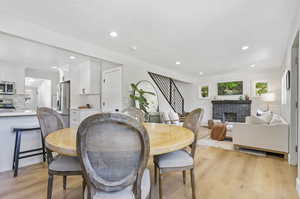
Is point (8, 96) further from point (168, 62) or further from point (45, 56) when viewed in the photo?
point (168, 62)

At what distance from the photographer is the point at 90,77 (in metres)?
4.03

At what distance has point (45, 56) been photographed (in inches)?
141

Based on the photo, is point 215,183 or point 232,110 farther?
point 232,110

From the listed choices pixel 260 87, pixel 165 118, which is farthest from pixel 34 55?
pixel 260 87

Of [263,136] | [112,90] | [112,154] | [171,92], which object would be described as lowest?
[263,136]

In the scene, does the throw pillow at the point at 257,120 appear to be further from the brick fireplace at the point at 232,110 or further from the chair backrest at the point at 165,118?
the brick fireplace at the point at 232,110

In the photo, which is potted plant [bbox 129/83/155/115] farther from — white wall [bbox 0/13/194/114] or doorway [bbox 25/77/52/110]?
doorway [bbox 25/77/52/110]

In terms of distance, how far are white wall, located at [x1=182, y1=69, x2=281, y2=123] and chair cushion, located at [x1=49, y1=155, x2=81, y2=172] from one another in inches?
282

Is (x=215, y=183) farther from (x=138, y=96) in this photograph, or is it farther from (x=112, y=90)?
(x=112, y=90)

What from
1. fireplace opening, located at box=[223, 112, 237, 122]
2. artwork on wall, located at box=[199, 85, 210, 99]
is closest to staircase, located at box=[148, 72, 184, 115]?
artwork on wall, located at box=[199, 85, 210, 99]

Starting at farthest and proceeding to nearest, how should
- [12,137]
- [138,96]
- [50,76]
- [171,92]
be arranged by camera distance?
[171,92] < [50,76] < [138,96] < [12,137]

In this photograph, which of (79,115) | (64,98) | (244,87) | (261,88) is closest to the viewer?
(79,115)

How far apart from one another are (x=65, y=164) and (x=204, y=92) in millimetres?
7444

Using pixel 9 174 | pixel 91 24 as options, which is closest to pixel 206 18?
pixel 91 24
